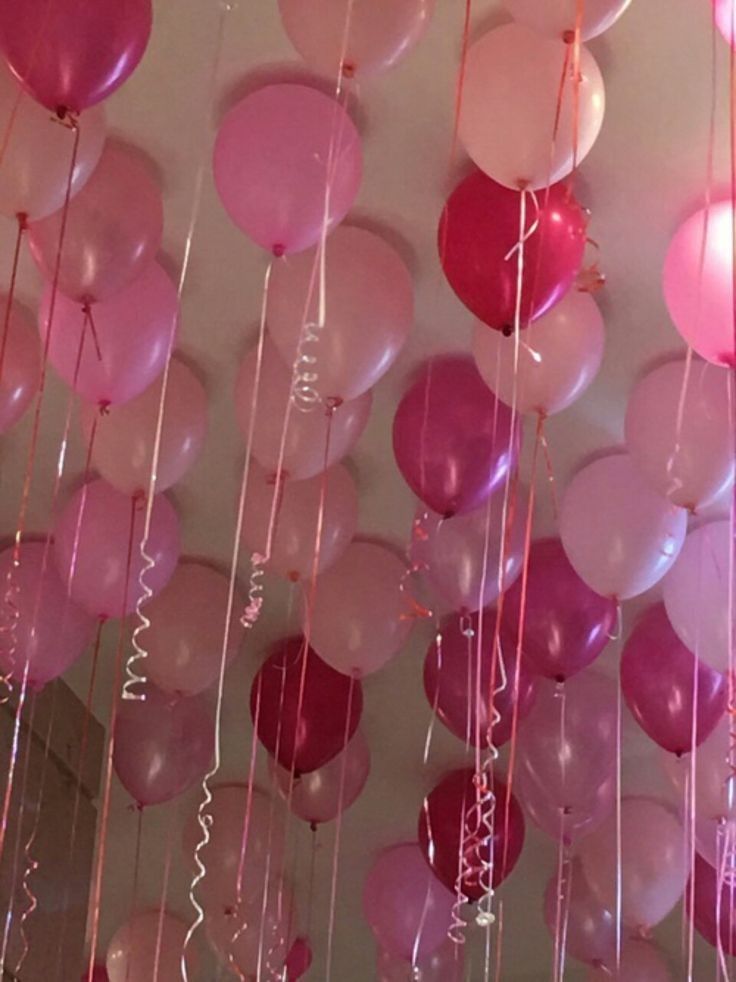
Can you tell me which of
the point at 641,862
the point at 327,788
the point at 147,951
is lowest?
the point at 147,951

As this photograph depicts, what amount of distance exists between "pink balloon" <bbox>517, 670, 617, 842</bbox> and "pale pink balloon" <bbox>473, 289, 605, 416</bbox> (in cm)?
70

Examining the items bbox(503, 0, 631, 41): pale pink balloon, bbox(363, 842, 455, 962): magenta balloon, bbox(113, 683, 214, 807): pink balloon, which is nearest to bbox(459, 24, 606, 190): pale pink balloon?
bbox(503, 0, 631, 41): pale pink balloon

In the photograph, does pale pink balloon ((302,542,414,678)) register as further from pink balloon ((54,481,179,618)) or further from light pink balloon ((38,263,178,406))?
light pink balloon ((38,263,178,406))

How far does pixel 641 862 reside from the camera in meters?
2.78

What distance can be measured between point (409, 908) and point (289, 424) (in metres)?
1.19

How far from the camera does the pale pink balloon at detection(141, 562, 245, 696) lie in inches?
100

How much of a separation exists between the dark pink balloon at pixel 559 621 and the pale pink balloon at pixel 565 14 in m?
0.98

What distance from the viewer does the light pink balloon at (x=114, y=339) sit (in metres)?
2.08

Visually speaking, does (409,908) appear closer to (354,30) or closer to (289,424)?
(289,424)

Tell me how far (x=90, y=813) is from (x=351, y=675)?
98 cm

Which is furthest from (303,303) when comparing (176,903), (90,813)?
(176,903)

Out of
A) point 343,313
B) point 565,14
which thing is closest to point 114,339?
point 343,313

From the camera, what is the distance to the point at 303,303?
205 cm

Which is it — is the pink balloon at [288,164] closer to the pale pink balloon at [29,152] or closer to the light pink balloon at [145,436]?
the pale pink balloon at [29,152]
